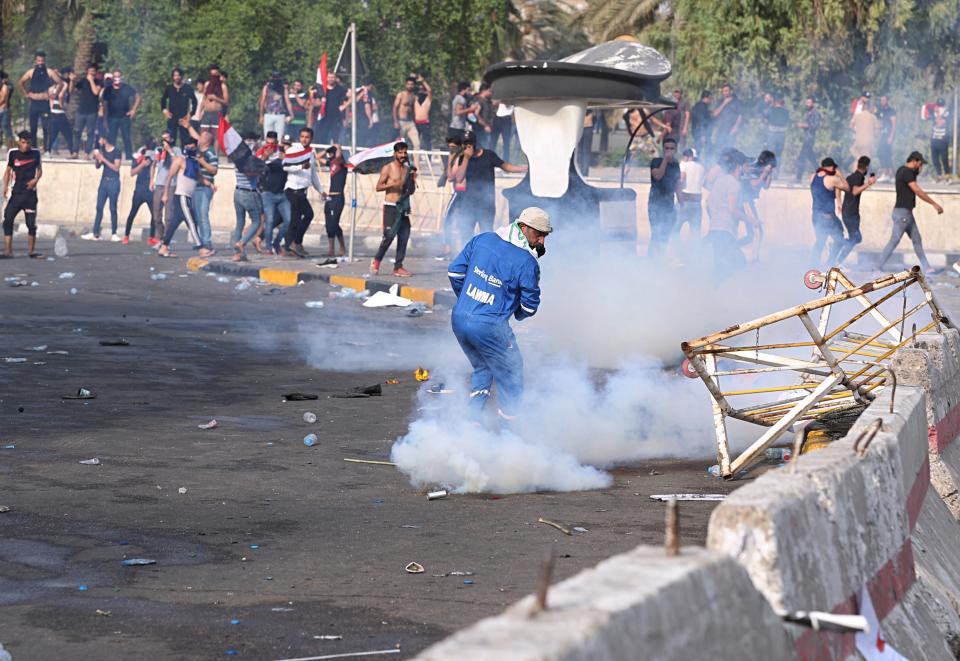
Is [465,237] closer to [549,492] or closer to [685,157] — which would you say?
[685,157]

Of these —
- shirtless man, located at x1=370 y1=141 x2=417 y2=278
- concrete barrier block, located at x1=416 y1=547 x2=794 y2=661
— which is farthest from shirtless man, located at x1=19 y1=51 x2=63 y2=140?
concrete barrier block, located at x1=416 y1=547 x2=794 y2=661

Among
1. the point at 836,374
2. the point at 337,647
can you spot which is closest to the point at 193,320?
the point at 836,374

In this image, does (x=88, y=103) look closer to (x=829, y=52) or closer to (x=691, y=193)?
(x=691, y=193)

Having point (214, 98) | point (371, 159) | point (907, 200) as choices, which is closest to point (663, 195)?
point (907, 200)

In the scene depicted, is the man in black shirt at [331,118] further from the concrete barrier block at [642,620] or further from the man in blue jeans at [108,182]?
the concrete barrier block at [642,620]

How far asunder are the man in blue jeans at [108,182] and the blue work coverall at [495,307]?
18.6 m

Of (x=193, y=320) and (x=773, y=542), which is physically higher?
(x=773, y=542)

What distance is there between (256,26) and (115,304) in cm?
1985

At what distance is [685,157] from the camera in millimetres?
23688

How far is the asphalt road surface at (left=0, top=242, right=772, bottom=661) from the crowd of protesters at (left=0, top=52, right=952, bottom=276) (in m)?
8.18

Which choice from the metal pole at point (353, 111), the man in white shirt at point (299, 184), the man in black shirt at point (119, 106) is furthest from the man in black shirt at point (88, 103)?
the metal pole at point (353, 111)

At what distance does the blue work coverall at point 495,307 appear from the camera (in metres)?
9.59

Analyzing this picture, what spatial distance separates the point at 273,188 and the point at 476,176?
333cm

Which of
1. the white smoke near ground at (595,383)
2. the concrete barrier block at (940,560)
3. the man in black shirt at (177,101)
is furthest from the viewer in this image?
the man in black shirt at (177,101)
